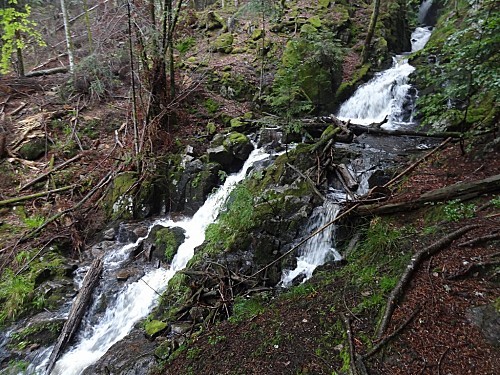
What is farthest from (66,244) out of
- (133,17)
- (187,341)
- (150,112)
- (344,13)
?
(344,13)

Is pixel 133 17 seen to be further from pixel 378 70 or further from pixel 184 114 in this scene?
pixel 378 70

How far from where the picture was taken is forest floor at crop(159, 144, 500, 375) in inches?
129

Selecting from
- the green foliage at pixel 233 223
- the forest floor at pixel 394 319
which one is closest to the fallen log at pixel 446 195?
the forest floor at pixel 394 319

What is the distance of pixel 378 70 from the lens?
1435 centimetres

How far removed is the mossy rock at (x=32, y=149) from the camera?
37.0 feet

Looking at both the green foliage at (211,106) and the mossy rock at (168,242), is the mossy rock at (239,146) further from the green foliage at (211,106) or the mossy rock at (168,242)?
the mossy rock at (168,242)

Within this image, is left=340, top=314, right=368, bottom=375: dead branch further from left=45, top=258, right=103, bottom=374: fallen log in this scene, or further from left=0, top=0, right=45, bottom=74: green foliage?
left=0, top=0, right=45, bottom=74: green foliage

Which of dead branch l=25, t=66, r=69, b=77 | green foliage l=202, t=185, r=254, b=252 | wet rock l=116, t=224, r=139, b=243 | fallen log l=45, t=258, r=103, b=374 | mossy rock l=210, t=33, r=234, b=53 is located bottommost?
fallen log l=45, t=258, r=103, b=374

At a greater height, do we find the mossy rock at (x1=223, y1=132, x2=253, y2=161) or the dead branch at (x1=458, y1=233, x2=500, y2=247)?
the dead branch at (x1=458, y1=233, x2=500, y2=247)

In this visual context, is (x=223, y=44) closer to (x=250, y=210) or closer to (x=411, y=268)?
(x=250, y=210)

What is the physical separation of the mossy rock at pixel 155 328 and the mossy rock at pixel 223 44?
45.1ft

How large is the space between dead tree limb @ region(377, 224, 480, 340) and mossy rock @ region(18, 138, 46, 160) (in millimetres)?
12185

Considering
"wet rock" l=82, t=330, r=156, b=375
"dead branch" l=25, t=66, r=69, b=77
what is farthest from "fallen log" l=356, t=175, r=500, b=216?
"dead branch" l=25, t=66, r=69, b=77

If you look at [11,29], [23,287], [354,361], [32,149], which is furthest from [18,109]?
[354,361]
